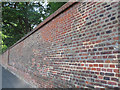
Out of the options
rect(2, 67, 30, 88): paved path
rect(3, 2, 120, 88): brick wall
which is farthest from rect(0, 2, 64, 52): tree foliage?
rect(3, 2, 120, 88): brick wall

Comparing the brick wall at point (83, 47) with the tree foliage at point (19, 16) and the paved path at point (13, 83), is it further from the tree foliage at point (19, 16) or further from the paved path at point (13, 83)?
the tree foliage at point (19, 16)

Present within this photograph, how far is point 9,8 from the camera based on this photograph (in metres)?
20.1

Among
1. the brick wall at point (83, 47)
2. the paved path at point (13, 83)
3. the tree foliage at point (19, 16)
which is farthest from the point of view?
the tree foliage at point (19, 16)

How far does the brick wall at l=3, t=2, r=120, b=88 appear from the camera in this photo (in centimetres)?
269

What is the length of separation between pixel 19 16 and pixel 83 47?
19842mm

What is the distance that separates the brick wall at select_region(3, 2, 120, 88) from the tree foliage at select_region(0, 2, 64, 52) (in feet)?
47.7

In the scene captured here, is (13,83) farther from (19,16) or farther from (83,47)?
(19,16)

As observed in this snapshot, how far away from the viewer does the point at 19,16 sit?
2141 centimetres

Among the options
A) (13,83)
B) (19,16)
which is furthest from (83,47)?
(19,16)

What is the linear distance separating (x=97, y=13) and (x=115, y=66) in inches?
49.0

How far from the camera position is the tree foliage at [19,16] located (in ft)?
65.8

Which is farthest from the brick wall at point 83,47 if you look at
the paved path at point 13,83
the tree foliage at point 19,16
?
the tree foliage at point 19,16

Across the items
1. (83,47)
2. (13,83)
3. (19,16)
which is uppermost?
(19,16)

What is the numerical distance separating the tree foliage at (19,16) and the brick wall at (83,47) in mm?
14546
